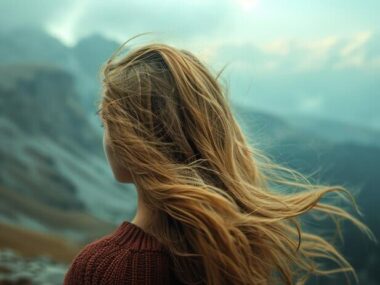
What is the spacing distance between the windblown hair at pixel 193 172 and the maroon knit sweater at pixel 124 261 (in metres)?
0.03

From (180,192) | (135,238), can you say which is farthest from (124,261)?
(180,192)

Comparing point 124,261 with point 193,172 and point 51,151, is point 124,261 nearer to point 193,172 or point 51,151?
point 193,172

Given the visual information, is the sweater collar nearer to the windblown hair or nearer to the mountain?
the windblown hair

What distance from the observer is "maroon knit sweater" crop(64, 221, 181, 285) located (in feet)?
3.82

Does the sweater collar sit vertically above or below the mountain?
below

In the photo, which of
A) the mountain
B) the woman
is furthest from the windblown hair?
the mountain

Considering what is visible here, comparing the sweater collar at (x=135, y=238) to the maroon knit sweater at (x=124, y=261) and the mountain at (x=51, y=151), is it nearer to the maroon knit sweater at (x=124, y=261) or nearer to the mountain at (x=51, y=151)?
the maroon knit sweater at (x=124, y=261)

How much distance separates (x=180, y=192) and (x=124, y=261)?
0.22m

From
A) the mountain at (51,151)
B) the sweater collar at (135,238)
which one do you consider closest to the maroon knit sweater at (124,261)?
the sweater collar at (135,238)

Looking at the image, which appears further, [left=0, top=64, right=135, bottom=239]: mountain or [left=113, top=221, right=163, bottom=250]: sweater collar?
[left=0, top=64, right=135, bottom=239]: mountain

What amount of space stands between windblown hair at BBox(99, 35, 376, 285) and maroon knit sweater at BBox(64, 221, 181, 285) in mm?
30

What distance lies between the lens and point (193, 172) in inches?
50.4

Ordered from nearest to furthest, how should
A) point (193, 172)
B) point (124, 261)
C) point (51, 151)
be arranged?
point (124, 261), point (193, 172), point (51, 151)

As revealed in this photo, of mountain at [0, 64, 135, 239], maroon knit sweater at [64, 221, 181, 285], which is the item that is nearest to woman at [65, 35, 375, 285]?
maroon knit sweater at [64, 221, 181, 285]
